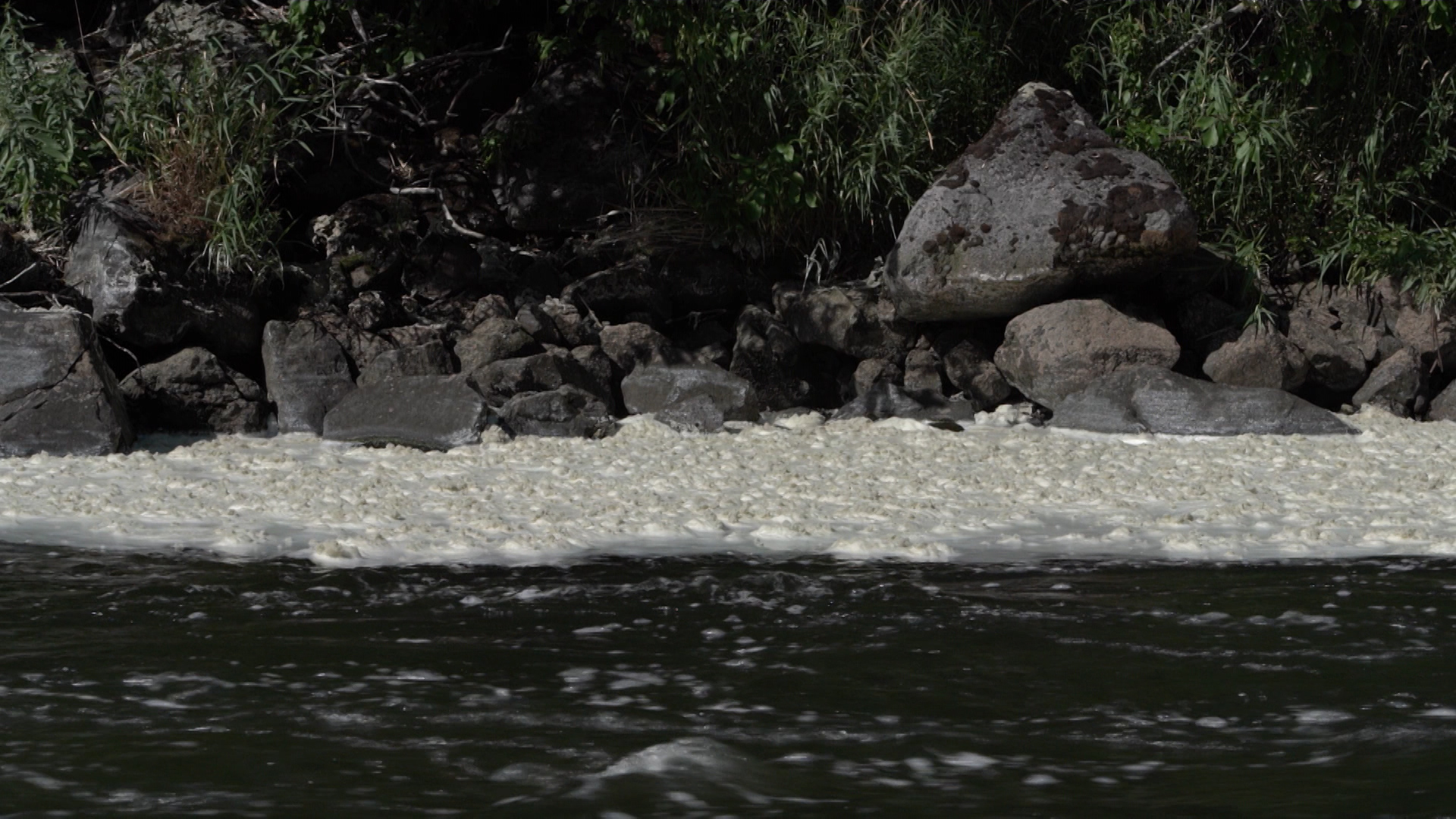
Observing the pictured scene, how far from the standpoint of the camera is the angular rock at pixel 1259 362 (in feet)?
27.5

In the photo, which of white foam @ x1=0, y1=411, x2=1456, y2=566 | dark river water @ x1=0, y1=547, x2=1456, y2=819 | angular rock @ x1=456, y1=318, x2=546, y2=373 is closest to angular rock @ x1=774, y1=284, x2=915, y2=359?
white foam @ x1=0, y1=411, x2=1456, y2=566

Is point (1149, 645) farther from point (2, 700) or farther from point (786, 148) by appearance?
point (786, 148)

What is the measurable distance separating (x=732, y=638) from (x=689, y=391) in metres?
4.19

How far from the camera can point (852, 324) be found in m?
8.79

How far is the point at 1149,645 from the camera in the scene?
12.7 ft

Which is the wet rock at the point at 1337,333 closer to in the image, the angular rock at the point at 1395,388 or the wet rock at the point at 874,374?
the angular rock at the point at 1395,388

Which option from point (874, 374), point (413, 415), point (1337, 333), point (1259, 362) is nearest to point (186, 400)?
point (413, 415)

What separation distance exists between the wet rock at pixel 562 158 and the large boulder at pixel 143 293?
2062 mm

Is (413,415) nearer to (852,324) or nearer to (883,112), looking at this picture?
(852,324)

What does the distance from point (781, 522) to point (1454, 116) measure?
19.7 feet

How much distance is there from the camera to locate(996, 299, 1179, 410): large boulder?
324 inches

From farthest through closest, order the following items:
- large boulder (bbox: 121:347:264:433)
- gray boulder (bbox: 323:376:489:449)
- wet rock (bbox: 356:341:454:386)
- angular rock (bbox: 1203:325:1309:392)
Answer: angular rock (bbox: 1203:325:1309:392), wet rock (bbox: 356:341:454:386), large boulder (bbox: 121:347:264:433), gray boulder (bbox: 323:376:489:449)

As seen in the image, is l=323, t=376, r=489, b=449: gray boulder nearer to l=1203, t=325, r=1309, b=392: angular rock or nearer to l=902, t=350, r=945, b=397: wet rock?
l=902, t=350, r=945, b=397: wet rock

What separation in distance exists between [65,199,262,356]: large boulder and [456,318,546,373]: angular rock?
119 cm
